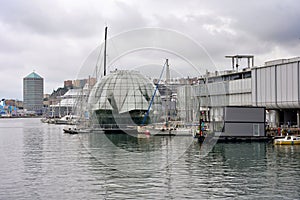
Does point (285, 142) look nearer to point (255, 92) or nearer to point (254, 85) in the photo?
point (255, 92)

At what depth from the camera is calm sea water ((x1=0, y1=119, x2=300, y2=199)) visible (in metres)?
27.3

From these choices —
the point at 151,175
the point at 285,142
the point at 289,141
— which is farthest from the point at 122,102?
the point at 151,175

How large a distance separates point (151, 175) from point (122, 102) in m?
71.2

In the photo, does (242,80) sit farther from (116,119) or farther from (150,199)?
(150,199)

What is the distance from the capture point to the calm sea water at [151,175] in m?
27.3

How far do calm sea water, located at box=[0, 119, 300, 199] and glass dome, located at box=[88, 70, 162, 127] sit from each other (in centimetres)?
5312

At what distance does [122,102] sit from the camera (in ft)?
342

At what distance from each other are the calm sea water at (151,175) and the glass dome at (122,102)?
174ft

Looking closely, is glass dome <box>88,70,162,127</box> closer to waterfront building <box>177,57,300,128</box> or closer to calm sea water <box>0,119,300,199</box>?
waterfront building <box>177,57,300,128</box>

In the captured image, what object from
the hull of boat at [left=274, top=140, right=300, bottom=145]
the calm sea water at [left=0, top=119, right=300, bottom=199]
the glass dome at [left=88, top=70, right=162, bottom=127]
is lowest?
the calm sea water at [left=0, top=119, right=300, bottom=199]

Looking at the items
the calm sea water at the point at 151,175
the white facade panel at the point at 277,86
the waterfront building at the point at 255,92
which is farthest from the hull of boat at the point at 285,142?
the calm sea water at the point at 151,175

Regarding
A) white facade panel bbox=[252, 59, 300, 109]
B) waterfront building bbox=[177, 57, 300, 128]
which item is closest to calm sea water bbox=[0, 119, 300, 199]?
white facade panel bbox=[252, 59, 300, 109]

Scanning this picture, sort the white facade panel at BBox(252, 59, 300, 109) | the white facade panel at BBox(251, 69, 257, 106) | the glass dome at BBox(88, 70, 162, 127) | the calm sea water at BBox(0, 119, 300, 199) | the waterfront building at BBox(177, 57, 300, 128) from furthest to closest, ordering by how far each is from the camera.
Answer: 1. the glass dome at BBox(88, 70, 162, 127)
2. the white facade panel at BBox(251, 69, 257, 106)
3. the waterfront building at BBox(177, 57, 300, 128)
4. the white facade panel at BBox(252, 59, 300, 109)
5. the calm sea water at BBox(0, 119, 300, 199)

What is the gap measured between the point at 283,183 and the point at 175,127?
60752 millimetres
